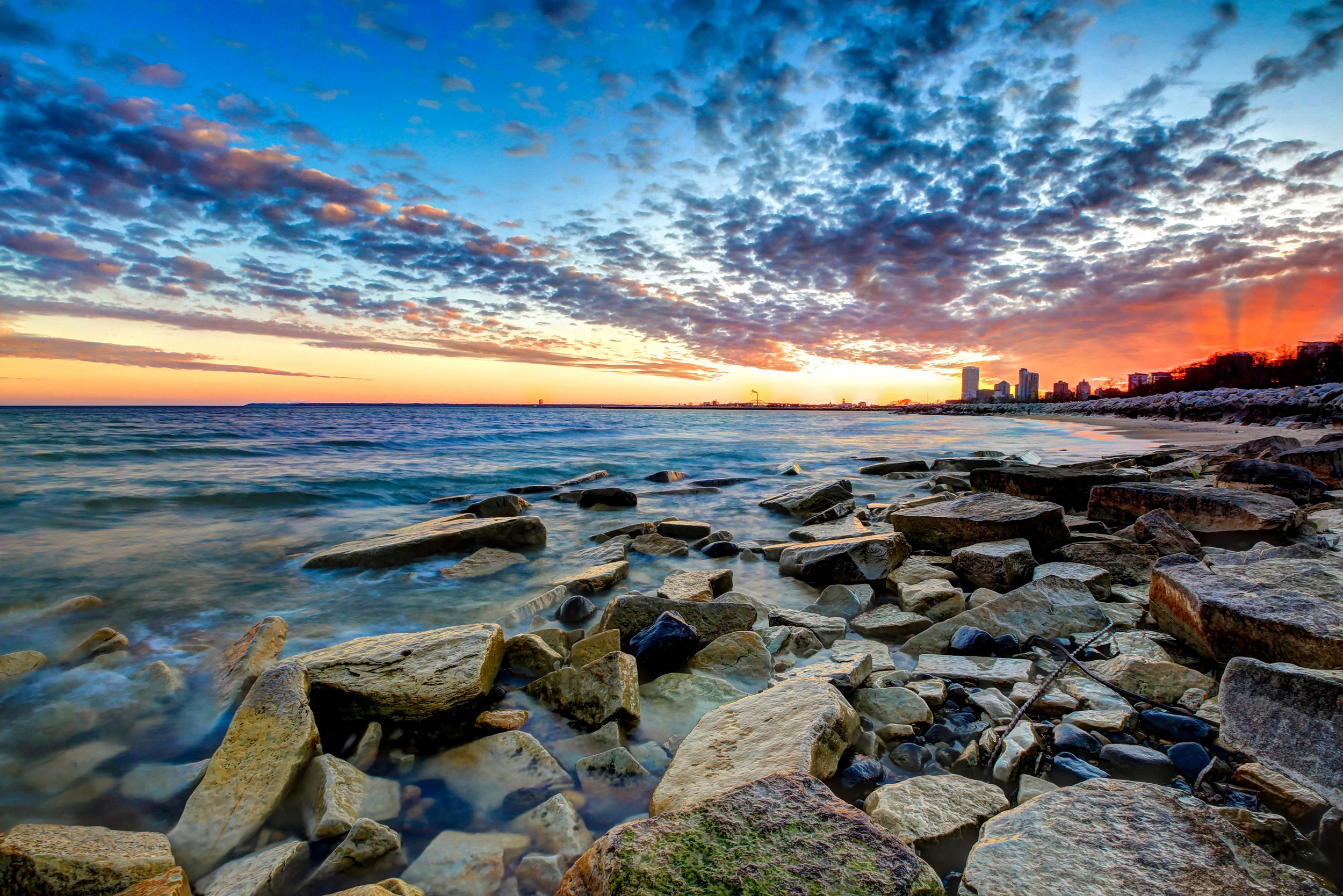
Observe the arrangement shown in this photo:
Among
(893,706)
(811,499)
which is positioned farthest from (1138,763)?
(811,499)

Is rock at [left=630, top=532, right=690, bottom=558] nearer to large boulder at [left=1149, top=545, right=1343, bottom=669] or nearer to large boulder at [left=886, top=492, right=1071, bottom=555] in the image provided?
large boulder at [left=886, top=492, right=1071, bottom=555]

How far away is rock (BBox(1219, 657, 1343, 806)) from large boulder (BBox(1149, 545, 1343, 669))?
21.5 inches

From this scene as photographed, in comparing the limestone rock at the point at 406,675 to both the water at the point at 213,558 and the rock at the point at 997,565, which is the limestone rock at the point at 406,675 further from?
the rock at the point at 997,565

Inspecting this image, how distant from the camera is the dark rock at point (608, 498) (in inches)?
329

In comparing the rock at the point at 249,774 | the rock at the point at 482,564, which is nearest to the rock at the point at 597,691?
the rock at the point at 249,774

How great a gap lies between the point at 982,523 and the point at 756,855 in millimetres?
4114

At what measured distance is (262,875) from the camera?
64.7 inches

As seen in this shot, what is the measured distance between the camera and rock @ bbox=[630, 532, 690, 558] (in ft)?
18.1

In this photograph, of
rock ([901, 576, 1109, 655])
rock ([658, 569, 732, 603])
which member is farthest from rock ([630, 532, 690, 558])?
rock ([901, 576, 1109, 655])

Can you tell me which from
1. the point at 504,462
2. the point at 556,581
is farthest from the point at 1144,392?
the point at 556,581

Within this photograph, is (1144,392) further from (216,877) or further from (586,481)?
(216,877)

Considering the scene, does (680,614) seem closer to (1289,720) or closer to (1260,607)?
(1289,720)

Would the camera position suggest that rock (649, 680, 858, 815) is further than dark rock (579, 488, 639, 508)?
No

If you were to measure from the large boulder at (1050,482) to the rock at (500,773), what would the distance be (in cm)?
556
